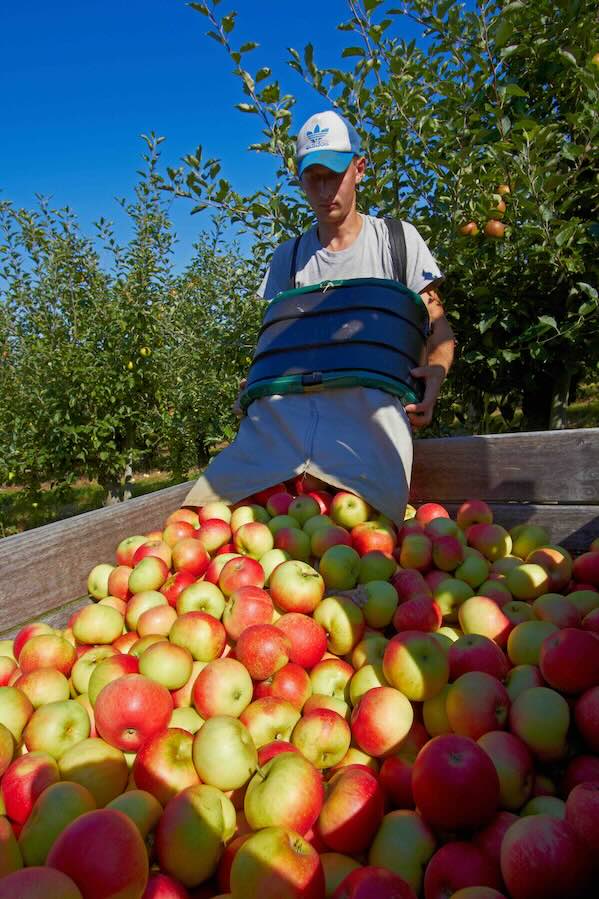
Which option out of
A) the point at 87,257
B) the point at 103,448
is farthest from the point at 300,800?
the point at 87,257

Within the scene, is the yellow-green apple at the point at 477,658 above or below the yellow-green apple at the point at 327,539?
below

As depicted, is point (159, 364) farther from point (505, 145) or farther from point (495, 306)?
point (505, 145)

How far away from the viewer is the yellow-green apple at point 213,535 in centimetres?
256

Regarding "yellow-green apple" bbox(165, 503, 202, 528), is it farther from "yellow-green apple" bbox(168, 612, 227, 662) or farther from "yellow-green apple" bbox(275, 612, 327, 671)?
"yellow-green apple" bbox(275, 612, 327, 671)

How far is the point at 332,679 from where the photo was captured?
183cm

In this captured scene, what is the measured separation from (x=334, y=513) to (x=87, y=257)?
5.71 metres

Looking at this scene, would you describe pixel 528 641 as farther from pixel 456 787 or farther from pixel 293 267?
pixel 293 267


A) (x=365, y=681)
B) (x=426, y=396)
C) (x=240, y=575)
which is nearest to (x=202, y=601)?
(x=240, y=575)

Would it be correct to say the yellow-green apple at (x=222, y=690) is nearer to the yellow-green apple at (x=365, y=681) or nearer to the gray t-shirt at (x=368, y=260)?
the yellow-green apple at (x=365, y=681)

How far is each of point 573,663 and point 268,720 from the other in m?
0.84

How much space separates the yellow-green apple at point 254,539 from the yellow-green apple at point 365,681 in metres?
0.79

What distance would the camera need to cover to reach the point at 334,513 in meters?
2.62

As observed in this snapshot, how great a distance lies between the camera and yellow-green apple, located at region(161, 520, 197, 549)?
2.58 m

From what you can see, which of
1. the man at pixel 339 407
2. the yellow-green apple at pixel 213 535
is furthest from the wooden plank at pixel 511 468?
the yellow-green apple at pixel 213 535
